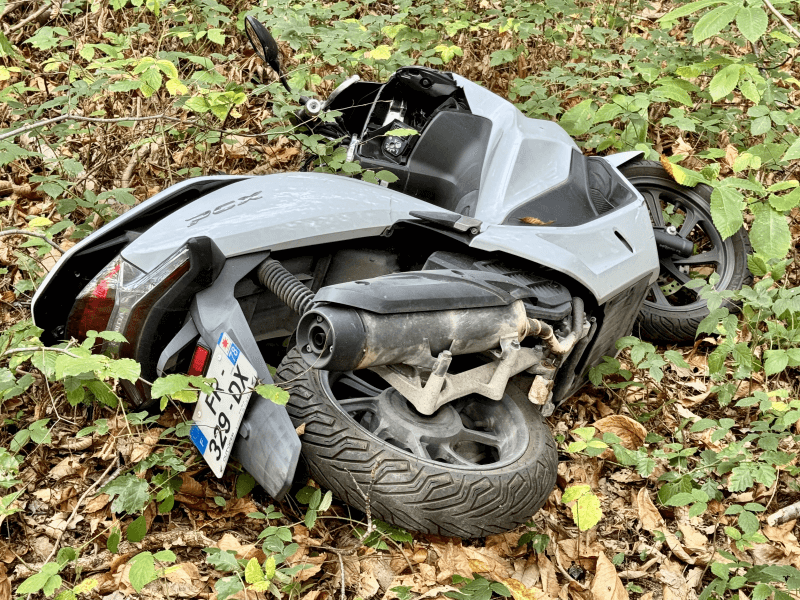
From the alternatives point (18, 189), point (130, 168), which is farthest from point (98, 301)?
point (18, 189)

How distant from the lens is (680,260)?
187 inches

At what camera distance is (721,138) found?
6.14 m

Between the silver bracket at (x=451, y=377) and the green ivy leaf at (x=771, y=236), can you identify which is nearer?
the silver bracket at (x=451, y=377)

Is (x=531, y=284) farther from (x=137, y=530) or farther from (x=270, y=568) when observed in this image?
(x=137, y=530)

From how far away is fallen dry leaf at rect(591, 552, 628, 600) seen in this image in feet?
9.77

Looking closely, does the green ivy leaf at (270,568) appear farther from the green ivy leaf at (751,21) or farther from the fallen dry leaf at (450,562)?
the green ivy leaf at (751,21)

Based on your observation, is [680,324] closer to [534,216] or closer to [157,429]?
[534,216]

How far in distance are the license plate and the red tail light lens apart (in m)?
0.43

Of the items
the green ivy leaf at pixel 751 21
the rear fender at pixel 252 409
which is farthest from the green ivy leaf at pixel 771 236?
the rear fender at pixel 252 409

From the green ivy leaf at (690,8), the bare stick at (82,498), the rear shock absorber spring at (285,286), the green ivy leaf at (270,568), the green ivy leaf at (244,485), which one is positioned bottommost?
the green ivy leaf at (244,485)

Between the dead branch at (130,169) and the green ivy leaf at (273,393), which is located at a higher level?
the green ivy leaf at (273,393)

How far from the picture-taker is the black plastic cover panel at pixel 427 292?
2.53 m

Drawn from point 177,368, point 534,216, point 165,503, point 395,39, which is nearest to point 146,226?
point 177,368

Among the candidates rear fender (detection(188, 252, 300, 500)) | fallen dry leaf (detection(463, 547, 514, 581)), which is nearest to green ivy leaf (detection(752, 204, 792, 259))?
fallen dry leaf (detection(463, 547, 514, 581))
